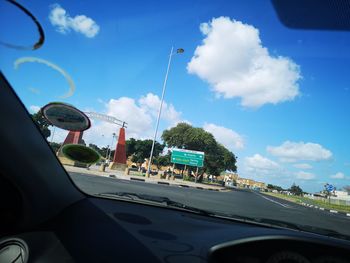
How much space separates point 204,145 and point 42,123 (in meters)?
1.62

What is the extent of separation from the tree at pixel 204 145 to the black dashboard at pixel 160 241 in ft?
2.86

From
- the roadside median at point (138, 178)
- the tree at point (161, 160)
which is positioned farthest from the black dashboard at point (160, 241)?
the tree at point (161, 160)

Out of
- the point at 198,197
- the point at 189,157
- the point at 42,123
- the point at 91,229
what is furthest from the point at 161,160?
the point at 42,123

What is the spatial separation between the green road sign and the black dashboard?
37.3 inches

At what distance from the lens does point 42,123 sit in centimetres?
251

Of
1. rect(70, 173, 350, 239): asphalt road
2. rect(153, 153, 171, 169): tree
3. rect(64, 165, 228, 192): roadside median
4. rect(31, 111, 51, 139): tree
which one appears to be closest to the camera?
rect(31, 111, 51, 139): tree

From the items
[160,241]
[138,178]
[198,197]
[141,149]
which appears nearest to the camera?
[160,241]

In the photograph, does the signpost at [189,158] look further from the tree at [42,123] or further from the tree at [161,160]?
the tree at [42,123]

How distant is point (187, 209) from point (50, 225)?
120cm

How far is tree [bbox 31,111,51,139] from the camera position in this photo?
2.44 metres

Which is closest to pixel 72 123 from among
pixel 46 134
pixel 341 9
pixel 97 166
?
Result: pixel 46 134

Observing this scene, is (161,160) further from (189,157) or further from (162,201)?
(162,201)

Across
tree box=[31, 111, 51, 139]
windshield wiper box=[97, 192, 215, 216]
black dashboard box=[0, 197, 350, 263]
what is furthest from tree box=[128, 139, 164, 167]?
tree box=[31, 111, 51, 139]

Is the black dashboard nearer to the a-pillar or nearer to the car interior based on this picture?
the car interior
